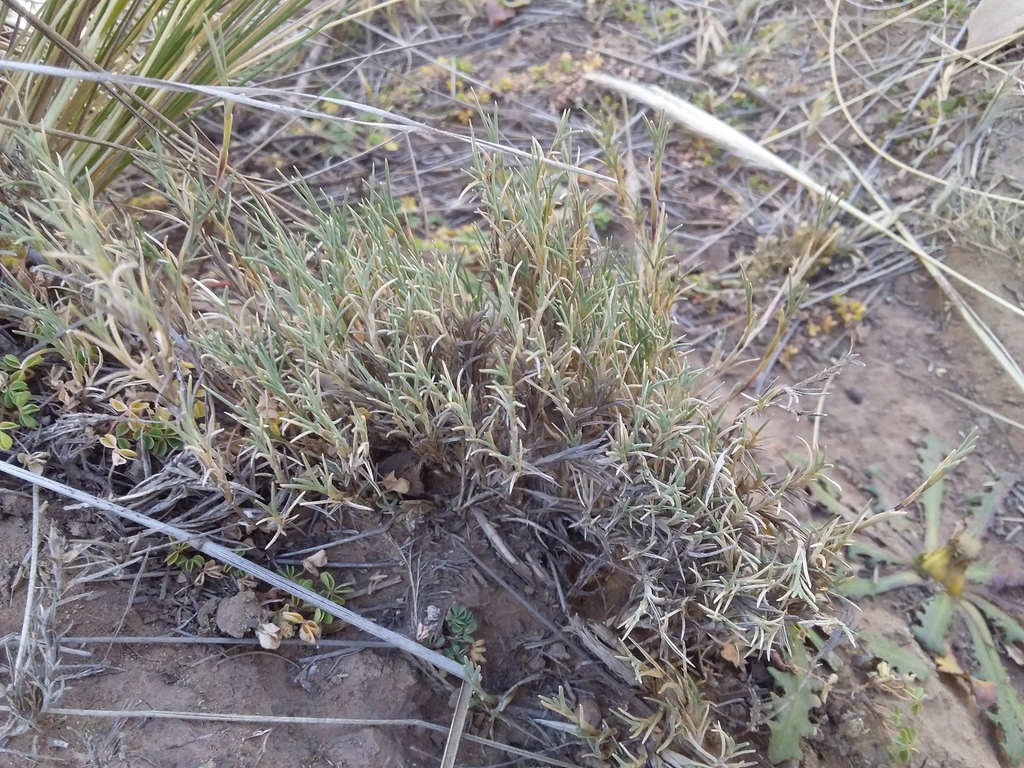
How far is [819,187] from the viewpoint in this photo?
225 cm

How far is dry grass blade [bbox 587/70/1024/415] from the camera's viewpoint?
199 cm

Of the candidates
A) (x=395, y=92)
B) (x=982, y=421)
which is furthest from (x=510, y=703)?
(x=395, y=92)

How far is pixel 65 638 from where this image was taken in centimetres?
109

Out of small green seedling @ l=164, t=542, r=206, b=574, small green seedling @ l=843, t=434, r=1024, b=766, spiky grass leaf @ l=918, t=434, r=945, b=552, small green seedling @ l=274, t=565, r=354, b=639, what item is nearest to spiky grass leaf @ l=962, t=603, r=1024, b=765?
small green seedling @ l=843, t=434, r=1024, b=766

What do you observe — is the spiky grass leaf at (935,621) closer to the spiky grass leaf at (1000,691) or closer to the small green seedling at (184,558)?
the spiky grass leaf at (1000,691)

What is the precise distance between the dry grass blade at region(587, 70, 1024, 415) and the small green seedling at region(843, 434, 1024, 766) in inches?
21.7

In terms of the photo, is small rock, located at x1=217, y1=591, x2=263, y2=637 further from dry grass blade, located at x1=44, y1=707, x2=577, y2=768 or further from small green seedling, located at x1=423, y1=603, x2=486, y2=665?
small green seedling, located at x1=423, y1=603, x2=486, y2=665

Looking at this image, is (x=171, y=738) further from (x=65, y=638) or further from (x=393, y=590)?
(x=393, y=590)

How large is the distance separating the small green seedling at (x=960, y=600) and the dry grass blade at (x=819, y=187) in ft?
1.81

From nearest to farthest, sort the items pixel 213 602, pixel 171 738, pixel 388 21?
pixel 171 738
pixel 213 602
pixel 388 21

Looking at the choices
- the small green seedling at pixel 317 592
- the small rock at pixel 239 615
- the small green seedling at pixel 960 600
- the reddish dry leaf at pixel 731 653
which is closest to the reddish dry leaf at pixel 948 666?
the small green seedling at pixel 960 600

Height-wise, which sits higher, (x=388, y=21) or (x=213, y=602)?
(x=388, y=21)

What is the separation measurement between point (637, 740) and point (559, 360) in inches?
26.2

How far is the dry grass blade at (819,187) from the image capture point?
6.53 ft
